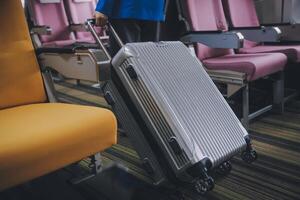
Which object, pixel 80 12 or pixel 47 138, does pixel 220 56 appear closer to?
pixel 47 138

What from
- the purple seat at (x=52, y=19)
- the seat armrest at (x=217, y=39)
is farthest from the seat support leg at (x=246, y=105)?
the purple seat at (x=52, y=19)

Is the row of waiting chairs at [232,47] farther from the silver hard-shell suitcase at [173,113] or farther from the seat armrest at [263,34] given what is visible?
the silver hard-shell suitcase at [173,113]

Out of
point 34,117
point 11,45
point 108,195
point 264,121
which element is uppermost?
point 11,45

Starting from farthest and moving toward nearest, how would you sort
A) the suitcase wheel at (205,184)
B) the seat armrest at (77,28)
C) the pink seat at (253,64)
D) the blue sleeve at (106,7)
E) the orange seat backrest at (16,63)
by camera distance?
the seat armrest at (77,28) < the pink seat at (253,64) < the blue sleeve at (106,7) < the orange seat backrest at (16,63) < the suitcase wheel at (205,184)

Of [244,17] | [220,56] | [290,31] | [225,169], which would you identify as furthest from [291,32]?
[225,169]

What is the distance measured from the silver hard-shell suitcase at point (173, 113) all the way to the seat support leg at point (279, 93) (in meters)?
1.09

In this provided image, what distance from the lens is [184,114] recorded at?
138 cm

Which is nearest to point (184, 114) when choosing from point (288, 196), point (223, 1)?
point (288, 196)

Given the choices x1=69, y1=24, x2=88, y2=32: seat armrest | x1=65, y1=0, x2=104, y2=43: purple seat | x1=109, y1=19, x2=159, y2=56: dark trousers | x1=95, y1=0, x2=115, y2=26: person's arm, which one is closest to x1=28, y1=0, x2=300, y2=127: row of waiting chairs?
x1=109, y1=19, x2=159, y2=56: dark trousers

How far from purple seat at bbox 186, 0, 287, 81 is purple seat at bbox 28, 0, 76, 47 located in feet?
5.43

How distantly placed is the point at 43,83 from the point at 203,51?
1.27 metres

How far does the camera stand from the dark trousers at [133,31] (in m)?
→ 1.93

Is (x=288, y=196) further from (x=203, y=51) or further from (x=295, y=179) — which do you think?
(x=203, y=51)

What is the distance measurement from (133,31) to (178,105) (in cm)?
77
